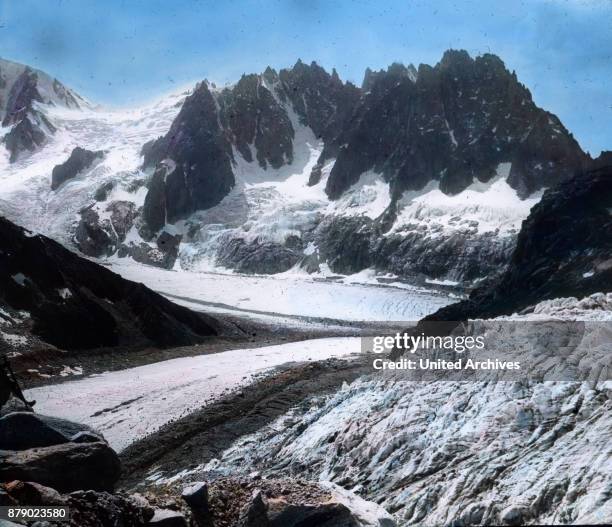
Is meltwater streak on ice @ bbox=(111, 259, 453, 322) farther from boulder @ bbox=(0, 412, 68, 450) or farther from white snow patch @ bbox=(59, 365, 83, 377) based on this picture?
boulder @ bbox=(0, 412, 68, 450)

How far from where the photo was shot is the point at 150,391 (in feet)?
142

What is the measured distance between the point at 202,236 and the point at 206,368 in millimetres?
124414

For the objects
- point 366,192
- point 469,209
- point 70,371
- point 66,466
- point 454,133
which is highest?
point 454,133

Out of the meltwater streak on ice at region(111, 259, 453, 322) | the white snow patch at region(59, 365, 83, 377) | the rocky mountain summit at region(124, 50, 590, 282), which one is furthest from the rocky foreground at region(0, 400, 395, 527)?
the rocky mountain summit at region(124, 50, 590, 282)

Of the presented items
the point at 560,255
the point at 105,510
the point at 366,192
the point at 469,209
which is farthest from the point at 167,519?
the point at 366,192

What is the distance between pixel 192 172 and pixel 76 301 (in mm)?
127832

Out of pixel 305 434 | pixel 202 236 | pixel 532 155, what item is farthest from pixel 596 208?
pixel 202 236

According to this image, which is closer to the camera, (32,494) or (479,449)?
(32,494)

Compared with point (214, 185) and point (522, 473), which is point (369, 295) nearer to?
point (214, 185)

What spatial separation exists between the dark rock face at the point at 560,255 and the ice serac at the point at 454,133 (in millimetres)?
94051

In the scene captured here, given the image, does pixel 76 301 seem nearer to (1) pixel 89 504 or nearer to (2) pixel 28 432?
(2) pixel 28 432

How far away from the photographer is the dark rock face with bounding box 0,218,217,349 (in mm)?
58875

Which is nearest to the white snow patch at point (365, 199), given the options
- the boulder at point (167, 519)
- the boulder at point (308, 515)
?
the boulder at point (308, 515)

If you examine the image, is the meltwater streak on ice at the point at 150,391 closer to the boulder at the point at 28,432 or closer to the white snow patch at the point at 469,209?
the boulder at the point at 28,432
